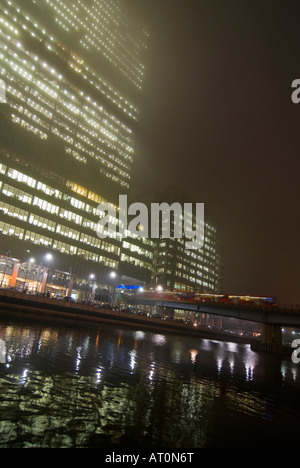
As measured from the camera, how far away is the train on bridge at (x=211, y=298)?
228ft

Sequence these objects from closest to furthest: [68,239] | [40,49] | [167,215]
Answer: [68,239]
[40,49]
[167,215]

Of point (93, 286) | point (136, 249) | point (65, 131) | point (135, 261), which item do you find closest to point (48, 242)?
point (93, 286)

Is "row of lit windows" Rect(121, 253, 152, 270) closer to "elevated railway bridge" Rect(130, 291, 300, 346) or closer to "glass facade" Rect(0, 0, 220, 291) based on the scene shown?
"glass facade" Rect(0, 0, 220, 291)

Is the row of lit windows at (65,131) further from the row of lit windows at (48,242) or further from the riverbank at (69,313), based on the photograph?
the riverbank at (69,313)

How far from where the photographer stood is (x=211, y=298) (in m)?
82.4

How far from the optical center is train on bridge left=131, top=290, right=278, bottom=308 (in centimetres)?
6942

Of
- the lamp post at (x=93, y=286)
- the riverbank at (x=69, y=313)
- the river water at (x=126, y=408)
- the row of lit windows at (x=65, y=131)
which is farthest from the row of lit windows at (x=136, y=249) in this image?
the river water at (x=126, y=408)

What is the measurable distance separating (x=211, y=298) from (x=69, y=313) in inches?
1645

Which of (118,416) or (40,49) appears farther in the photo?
(40,49)

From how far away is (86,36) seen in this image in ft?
463

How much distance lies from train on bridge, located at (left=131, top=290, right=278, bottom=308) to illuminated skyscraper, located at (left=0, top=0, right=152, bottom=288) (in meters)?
21.0

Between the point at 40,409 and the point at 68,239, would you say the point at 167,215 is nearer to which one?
the point at 68,239
